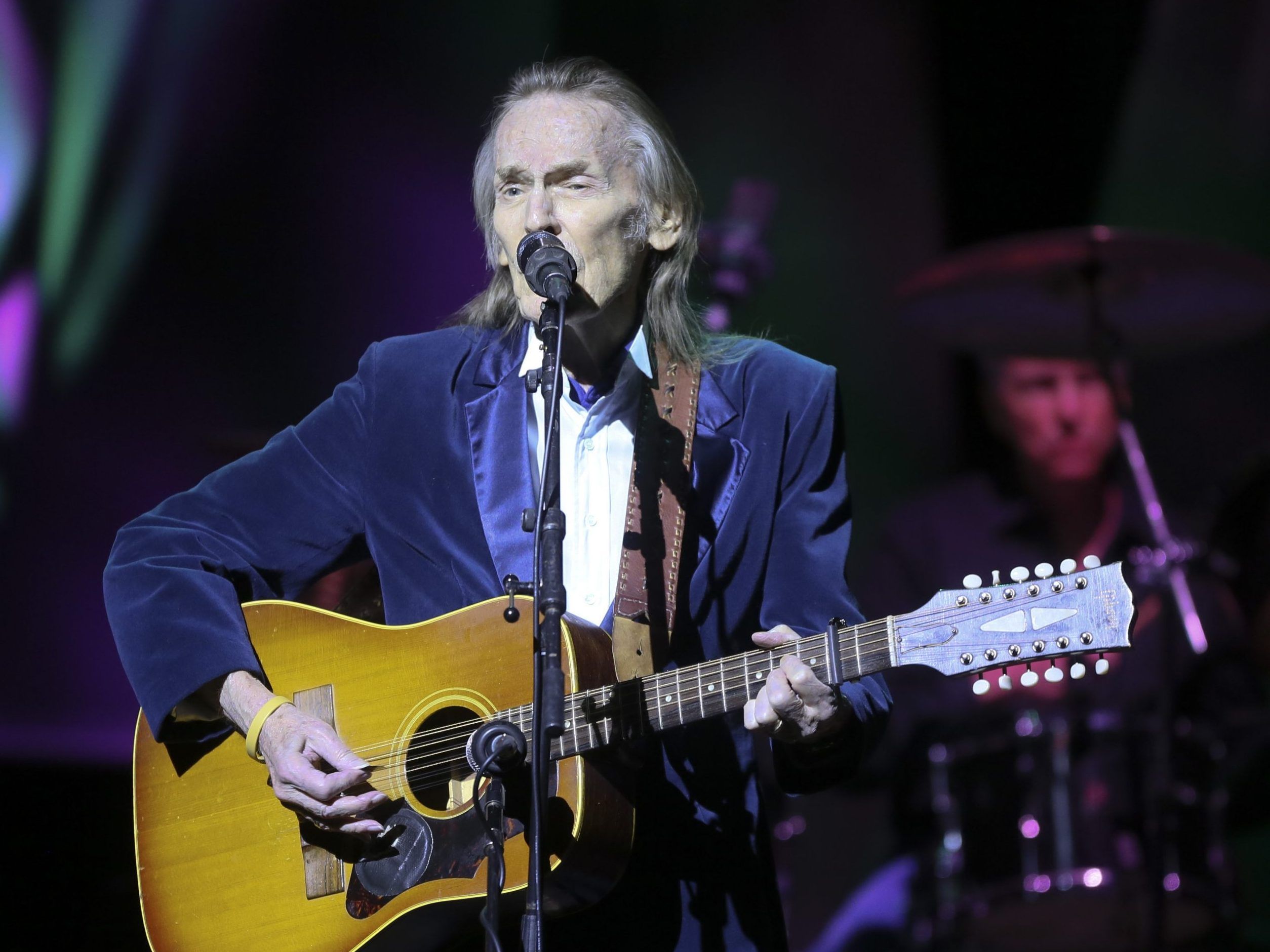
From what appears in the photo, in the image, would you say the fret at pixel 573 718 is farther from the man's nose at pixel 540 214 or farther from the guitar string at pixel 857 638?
the man's nose at pixel 540 214

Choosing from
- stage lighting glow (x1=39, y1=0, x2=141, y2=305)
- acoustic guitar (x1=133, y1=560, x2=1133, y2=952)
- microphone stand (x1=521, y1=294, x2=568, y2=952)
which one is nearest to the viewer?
microphone stand (x1=521, y1=294, x2=568, y2=952)

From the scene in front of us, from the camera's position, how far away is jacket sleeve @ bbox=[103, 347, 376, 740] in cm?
285

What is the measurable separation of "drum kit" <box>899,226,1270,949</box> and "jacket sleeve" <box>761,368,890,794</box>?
2.55m

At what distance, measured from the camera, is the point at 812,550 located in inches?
106

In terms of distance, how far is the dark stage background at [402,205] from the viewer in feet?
13.7

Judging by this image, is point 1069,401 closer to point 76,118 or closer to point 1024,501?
point 1024,501

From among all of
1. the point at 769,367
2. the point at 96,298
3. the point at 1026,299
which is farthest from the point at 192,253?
the point at 1026,299

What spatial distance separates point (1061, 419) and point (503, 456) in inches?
153

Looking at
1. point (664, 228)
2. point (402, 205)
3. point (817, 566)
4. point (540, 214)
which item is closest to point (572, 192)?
point (540, 214)

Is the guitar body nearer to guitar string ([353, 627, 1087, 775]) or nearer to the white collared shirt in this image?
guitar string ([353, 627, 1087, 775])

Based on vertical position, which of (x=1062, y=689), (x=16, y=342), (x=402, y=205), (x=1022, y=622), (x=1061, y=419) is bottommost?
(x=1062, y=689)

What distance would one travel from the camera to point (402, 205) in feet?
16.0

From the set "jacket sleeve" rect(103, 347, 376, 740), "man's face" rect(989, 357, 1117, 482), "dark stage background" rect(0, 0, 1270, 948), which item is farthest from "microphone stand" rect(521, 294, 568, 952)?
"man's face" rect(989, 357, 1117, 482)

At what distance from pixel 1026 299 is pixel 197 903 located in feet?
13.5
